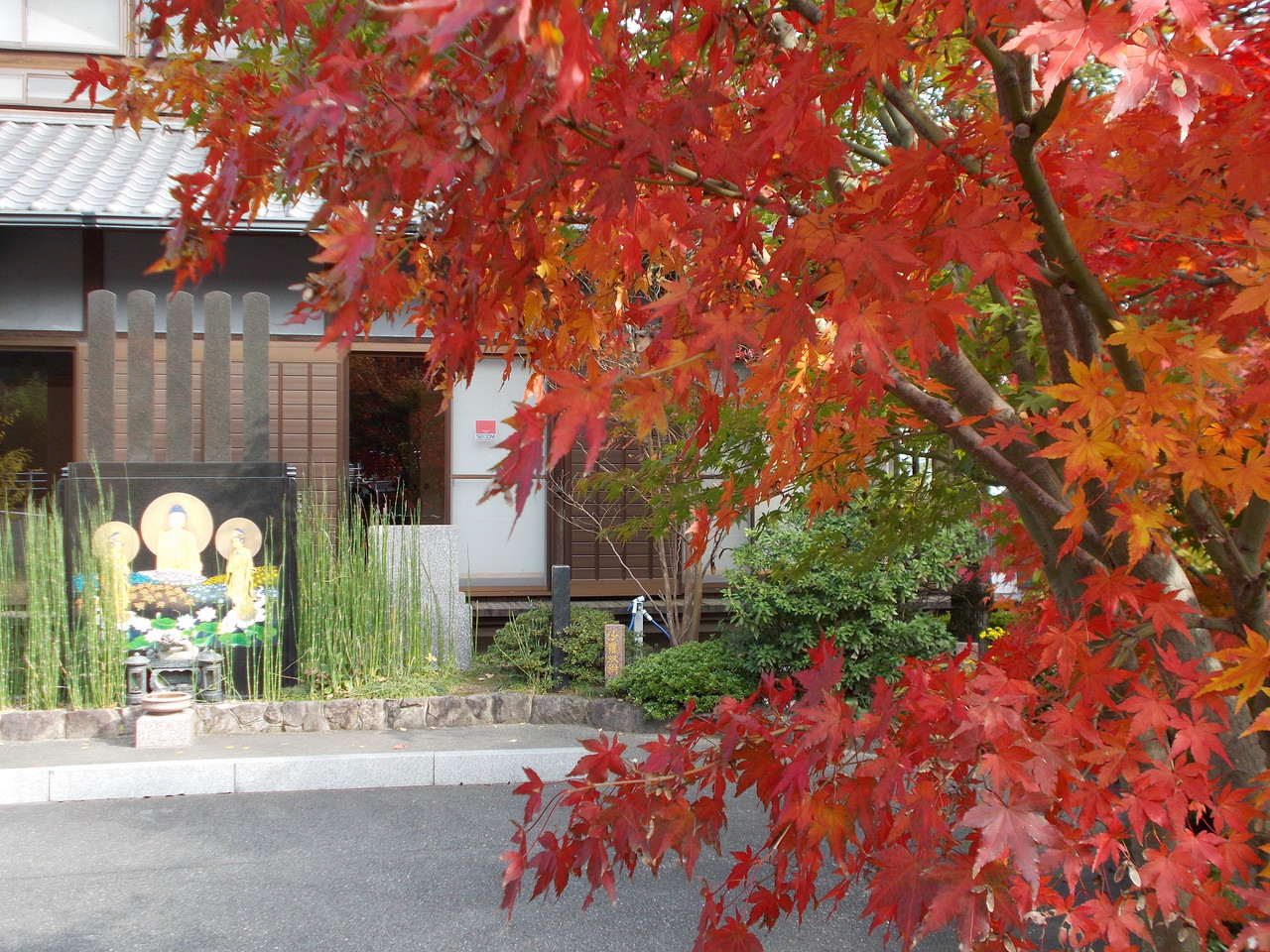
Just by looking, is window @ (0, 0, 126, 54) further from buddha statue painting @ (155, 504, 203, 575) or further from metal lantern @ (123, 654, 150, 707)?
metal lantern @ (123, 654, 150, 707)

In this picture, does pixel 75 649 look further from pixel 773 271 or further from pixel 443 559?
pixel 773 271

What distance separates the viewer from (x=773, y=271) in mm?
1394

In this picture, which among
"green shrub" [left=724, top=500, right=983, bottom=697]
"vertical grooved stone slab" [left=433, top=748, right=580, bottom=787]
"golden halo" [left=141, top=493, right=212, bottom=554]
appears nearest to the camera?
"vertical grooved stone slab" [left=433, top=748, right=580, bottom=787]

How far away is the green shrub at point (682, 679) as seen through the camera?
592 centimetres

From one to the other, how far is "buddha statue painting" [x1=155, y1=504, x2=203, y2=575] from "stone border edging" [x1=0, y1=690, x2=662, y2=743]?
0.99m

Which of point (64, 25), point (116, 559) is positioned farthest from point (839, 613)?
point (64, 25)

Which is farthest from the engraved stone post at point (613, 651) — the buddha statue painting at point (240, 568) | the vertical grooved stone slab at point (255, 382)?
the vertical grooved stone slab at point (255, 382)

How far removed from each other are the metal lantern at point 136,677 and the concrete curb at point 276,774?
1029 millimetres

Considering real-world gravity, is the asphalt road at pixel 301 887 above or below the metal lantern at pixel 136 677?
below

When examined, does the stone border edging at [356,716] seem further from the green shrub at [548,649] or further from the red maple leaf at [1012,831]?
the red maple leaf at [1012,831]

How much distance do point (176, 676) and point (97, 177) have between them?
462 centimetres

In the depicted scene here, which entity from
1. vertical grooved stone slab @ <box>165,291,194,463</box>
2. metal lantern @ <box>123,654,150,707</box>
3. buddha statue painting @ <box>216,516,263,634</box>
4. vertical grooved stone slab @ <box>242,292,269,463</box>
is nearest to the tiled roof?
vertical grooved stone slab @ <box>242,292,269,463</box>

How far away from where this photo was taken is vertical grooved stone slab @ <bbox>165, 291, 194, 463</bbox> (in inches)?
262

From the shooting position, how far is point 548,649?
6730 mm
